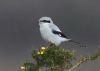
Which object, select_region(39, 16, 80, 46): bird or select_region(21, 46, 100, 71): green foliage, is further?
select_region(39, 16, 80, 46): bird

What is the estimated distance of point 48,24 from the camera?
3654 millimetres

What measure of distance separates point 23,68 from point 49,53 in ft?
0.65

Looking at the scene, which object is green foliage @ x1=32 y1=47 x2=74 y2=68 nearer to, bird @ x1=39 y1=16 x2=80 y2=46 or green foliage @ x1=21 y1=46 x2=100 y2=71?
green foliage @ x1=21 y1=46 x2=100 y2=71

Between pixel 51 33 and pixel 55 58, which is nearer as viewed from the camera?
pixel 55 58

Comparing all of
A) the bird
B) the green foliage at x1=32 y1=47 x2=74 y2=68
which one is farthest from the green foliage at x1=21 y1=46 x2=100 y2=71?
the bird

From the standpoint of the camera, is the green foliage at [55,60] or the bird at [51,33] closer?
the green foliage at [55,60]

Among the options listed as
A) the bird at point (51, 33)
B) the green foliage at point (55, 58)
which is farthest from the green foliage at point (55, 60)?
the bird at point (51, 33)

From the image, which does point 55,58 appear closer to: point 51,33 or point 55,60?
point 55,60

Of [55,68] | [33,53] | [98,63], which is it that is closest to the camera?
[55,68]

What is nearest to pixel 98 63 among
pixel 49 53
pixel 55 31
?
pixel 55 31

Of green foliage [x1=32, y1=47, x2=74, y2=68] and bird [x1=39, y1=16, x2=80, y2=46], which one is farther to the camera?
bird [x1=39, y1=16, x2=80, y2=46]

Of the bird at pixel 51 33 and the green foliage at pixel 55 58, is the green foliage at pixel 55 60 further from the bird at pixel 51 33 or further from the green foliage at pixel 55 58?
the bird at pixel 51 33

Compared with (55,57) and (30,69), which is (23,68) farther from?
(55,57)

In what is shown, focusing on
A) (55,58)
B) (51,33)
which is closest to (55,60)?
(55,58)
